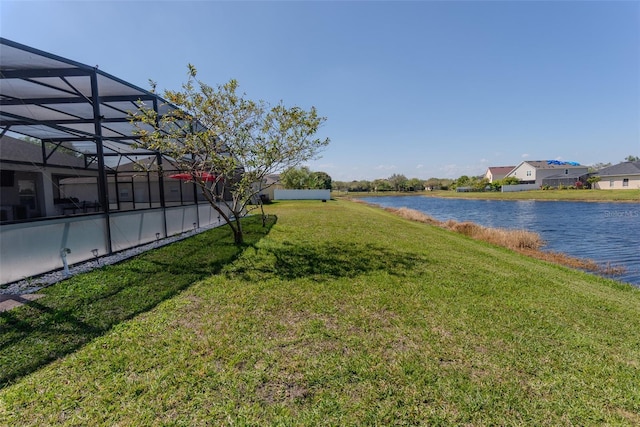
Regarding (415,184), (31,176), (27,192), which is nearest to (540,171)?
(415,184)

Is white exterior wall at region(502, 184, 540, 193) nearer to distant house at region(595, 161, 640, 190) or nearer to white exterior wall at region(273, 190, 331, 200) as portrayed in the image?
distant house at region(595, 161, 640, 190)

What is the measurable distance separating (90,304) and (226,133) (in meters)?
4.32

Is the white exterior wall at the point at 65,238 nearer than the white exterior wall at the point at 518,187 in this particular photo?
Yes

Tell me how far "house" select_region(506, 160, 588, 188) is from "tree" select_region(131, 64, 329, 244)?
6550cm

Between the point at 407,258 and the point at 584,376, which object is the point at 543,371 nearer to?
the point at 584,376

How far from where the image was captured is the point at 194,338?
123 inches

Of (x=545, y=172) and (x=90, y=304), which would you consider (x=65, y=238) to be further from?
(x=545, y=172)

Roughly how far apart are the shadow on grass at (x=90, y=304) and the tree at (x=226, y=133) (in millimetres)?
1547

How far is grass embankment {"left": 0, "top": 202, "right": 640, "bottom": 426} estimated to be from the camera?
2.19 metres

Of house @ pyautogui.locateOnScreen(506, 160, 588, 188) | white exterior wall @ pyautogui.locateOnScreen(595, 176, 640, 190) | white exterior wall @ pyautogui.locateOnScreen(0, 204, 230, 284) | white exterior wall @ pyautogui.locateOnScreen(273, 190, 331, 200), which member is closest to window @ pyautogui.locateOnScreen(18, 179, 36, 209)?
white exterior wall @ pyautogui.locateOnScreen(0, 204, 230, 284)

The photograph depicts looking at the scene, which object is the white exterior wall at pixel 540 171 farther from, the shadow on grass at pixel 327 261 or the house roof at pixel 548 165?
the shadow on grass at pixel 327 261

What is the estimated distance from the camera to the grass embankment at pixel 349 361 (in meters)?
2.19

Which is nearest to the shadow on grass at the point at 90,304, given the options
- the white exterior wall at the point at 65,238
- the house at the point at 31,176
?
the white exterior wall at the point at 65,238

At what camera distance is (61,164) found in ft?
38.3
